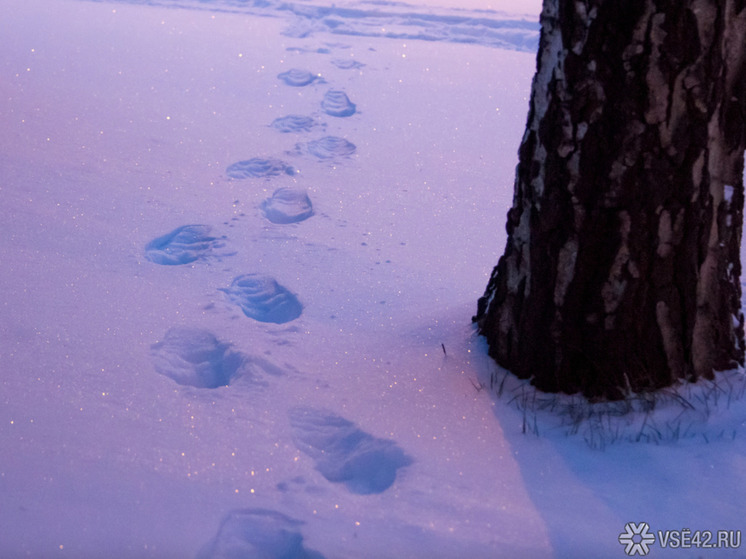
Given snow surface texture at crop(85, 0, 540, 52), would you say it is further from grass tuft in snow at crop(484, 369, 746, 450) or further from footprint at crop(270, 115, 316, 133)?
grass tuft in snow at crop(484, 369, 746, 450)

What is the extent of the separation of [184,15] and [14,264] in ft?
12.1

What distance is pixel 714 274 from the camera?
1460 mm

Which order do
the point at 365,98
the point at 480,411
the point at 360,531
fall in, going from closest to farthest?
the point at 360,531 → the point at 480,411 → the point at 365,98

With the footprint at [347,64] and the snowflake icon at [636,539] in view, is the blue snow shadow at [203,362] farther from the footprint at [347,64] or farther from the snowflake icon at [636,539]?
the footprint at [347,64]

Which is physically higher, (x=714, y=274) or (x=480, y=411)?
(x=714, y=274)

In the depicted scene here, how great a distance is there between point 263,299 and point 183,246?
439 mm

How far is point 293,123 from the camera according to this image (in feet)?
11.0

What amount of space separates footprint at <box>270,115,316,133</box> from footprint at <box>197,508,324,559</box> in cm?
243

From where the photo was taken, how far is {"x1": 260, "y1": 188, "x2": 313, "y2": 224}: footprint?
249 centimetres

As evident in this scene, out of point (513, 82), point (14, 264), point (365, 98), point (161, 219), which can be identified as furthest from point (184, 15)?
point (14, 264)

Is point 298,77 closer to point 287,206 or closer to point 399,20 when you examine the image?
point 287,206

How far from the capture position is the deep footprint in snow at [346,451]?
1257mm

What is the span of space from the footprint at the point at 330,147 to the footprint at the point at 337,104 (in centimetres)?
36

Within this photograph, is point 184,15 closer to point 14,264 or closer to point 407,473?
point 14,264
